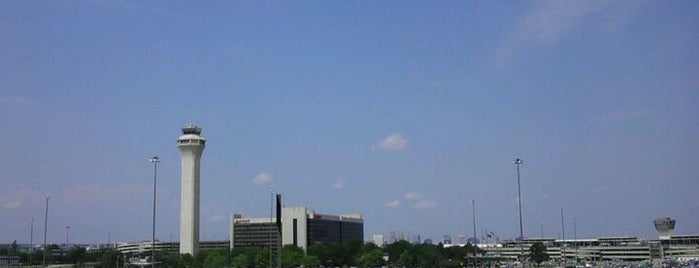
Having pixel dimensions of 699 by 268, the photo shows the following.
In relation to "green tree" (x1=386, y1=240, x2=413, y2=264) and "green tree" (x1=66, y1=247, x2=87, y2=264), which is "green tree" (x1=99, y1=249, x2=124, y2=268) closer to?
"green tree" (x1=66, y1=247, x2=87, y2=264)

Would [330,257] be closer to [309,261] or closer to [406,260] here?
[309,261]

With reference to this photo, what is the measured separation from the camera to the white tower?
171 metres

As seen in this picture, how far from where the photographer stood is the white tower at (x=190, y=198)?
560ft

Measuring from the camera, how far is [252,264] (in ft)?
497

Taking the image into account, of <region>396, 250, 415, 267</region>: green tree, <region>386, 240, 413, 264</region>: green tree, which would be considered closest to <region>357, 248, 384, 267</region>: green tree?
<region>386, 240, 413, 264</region>: green tree

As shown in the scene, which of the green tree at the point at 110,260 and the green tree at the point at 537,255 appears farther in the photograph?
the green tree at the point at 537,255

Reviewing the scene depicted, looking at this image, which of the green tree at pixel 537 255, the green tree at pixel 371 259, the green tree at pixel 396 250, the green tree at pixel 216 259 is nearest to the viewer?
the green tree at pixel 216 259

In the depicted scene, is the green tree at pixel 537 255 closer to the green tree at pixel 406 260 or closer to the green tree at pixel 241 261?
the green tree at pixel 406 260

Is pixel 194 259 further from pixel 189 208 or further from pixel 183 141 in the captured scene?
pixel 183 141

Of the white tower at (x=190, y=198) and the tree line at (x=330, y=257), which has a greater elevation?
the white tower at (x=190, y=198)

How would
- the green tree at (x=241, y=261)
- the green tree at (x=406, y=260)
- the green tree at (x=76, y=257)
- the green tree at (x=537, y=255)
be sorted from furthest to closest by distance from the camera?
the green tree at (x=76, y=257) < the green tree at (x=537, y=255) < the green tree at (x=406, y=260) < the green tree at (x=241, y=261)

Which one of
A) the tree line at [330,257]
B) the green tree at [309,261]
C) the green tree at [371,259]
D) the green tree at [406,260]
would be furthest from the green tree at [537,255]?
the green tree at [309,261]

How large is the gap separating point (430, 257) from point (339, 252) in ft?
94.0

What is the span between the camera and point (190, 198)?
170 meters
